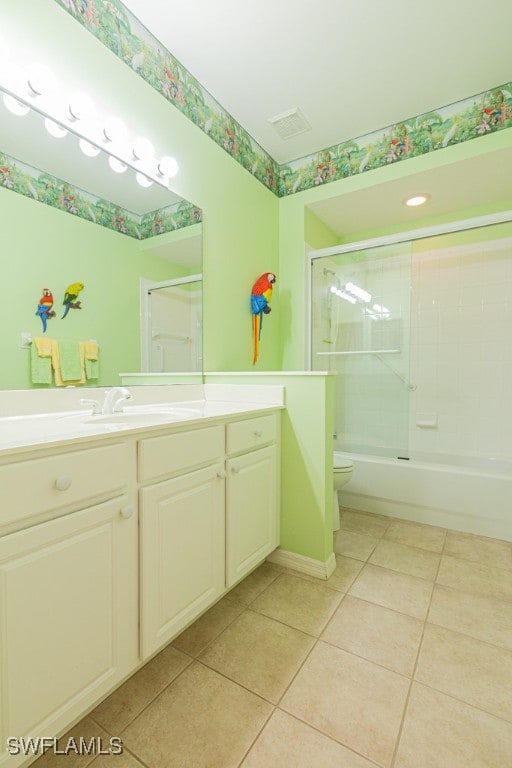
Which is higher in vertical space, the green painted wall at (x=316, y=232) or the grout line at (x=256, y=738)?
the green painted wall at (x=316, y=232)

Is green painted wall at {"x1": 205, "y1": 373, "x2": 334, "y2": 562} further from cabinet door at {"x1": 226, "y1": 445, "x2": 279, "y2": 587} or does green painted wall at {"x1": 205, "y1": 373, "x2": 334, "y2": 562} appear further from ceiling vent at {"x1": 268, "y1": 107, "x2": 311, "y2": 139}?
ceiling vent at {"x1": 268, "y1": 107, "x2": 311, "y2": 139}

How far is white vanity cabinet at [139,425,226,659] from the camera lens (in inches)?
39.7

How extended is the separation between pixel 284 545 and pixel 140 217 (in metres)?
1.76

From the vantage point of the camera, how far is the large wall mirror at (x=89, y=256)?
1196 mm

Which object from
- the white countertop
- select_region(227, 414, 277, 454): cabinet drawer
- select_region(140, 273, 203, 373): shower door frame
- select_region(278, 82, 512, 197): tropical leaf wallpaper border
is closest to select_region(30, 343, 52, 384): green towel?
the white countertop

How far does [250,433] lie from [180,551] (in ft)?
1.78

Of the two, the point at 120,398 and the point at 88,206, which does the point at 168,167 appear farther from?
the point at 120,398

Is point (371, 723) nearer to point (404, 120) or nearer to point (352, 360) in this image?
point (352, 360)

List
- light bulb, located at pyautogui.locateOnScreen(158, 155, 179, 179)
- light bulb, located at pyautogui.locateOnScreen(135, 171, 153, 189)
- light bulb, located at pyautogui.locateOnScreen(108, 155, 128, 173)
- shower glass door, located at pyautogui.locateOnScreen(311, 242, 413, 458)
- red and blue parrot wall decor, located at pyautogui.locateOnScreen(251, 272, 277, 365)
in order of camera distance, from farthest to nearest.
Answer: shower glass door, located at pyautogui.locateOnScreen(311, 242, 413, 458), red and blue parrot wall decor, located at pyautogui.locateOnScreen(251, 272, 277, 365), light bulb, located at pyautogui.locateOnScreen(158, 155, 179, 179), light bulb, located at pyautogui.locateOnScreen(135, 171, 153, 189), light bulb, located at pyautogui.locateOnScreen(108, 155, 128, 173)

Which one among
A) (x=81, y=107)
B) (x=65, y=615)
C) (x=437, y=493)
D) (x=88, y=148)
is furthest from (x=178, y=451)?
(x=437, y=493)

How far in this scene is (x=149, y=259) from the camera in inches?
65.6

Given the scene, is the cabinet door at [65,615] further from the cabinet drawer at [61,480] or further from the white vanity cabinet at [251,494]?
the white vanity cabinet at [251,494]

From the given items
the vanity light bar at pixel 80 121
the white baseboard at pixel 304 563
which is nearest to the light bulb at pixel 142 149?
the vanity light bar at pixel 80 121

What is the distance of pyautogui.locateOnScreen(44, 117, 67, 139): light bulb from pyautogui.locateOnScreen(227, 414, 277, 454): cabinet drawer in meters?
1.29
